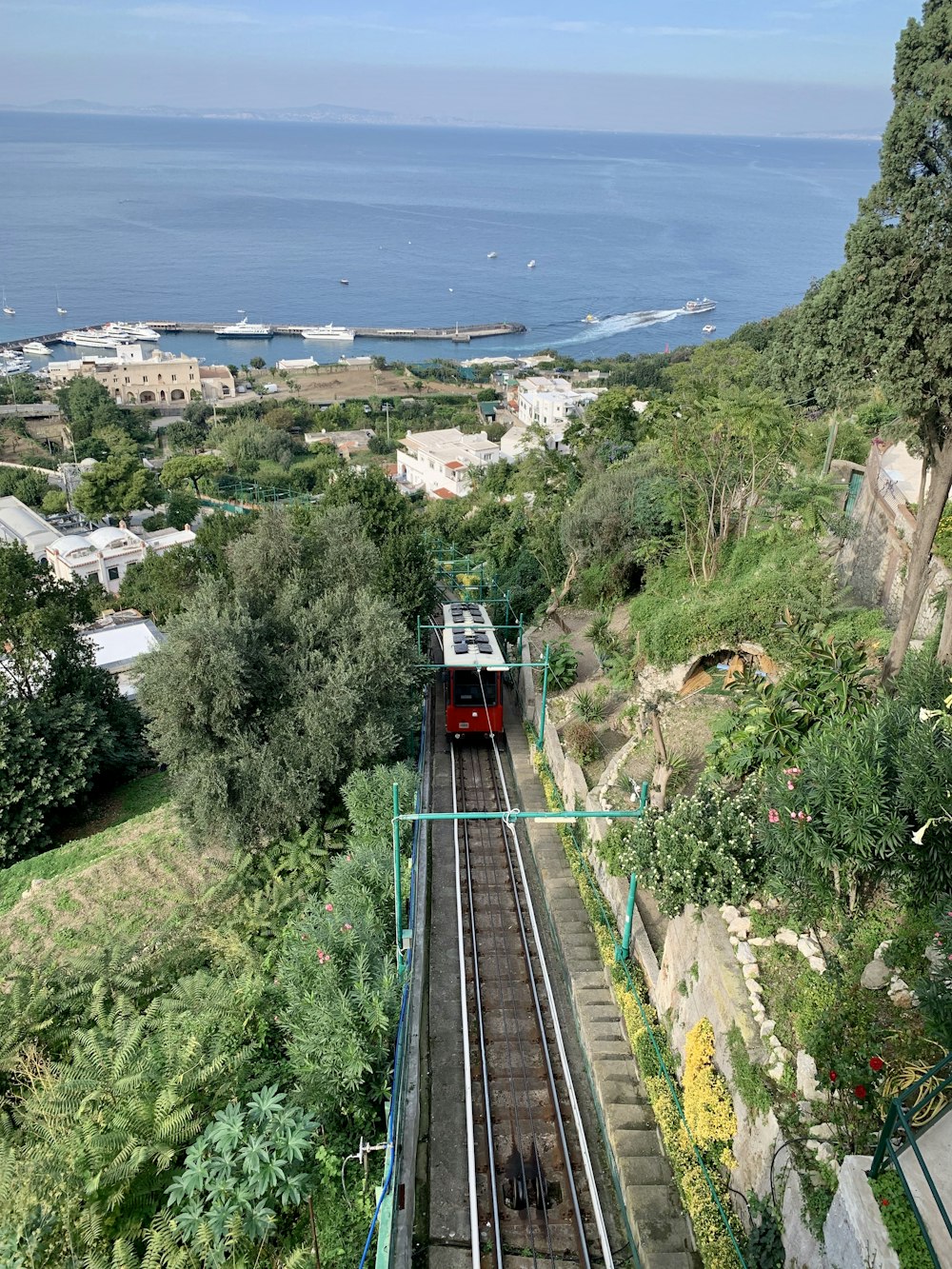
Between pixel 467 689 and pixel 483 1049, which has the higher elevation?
pixel 467 689

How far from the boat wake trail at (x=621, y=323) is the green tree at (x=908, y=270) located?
131166 millimetres

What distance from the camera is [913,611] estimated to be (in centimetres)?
1291

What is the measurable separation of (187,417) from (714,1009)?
10236 centimetres

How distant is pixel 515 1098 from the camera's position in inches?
450

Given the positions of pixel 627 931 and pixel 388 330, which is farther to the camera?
pixel 388 330

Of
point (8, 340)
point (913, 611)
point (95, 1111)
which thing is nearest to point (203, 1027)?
point (95, 1111)

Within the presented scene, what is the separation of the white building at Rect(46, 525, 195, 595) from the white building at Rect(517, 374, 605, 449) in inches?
1508

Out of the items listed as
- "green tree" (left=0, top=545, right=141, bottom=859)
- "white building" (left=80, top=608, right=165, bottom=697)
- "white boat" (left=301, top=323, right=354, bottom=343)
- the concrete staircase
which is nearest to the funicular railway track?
the concrete staircase

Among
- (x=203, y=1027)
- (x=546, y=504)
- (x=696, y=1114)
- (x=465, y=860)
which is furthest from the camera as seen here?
(x=546, y=504)

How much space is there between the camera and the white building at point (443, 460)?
219ft

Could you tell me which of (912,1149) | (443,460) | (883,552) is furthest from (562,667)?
(443,460)

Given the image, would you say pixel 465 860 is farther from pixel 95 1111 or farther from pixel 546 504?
pixel 546 504

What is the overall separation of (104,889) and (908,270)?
18.4 metres

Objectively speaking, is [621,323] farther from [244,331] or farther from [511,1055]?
[511,1055]
